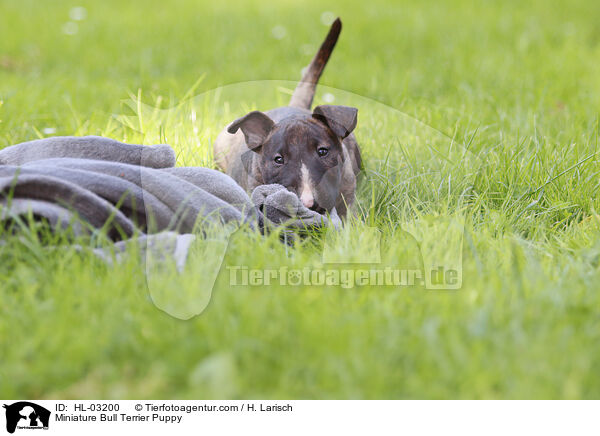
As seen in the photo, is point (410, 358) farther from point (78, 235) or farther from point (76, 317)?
point (78, 235)

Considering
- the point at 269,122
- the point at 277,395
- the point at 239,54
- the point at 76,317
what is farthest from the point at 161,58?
the point at 277,395

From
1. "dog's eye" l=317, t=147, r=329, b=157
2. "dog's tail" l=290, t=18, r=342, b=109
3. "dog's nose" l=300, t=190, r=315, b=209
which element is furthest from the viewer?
"dog's tail" l=290, t=18, r=342, b=109

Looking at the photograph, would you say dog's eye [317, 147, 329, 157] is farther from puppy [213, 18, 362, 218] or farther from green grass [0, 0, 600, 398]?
green grass [0, 0, 600, 398]

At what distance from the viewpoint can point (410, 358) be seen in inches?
75.9

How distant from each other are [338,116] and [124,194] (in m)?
1.39

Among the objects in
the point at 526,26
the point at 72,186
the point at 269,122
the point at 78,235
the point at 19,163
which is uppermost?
the point at 526,26

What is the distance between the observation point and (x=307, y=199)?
3.17m

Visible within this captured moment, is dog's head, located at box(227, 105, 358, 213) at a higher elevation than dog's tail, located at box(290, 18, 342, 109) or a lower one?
lower

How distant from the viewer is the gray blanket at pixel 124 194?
2607 mm

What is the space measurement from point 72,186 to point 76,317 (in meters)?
0.73
